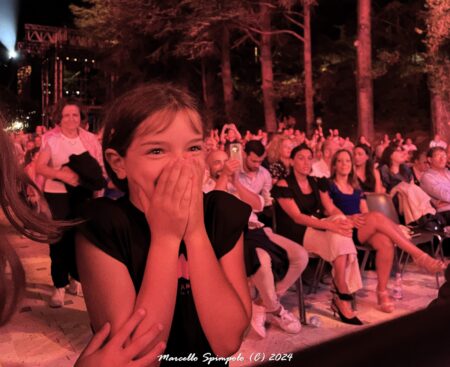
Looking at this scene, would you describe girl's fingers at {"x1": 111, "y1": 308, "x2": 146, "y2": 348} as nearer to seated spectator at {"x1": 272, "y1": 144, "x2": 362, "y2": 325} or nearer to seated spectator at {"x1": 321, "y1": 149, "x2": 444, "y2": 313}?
seated spectator at {"x1": 272, "y1": 144, "x2": 362, "y2": 325}

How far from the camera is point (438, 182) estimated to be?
5695 millimetres

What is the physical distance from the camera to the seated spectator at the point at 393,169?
6.38 meters

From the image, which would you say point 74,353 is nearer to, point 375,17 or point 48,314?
point 48,314

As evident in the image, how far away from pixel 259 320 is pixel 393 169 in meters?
3.80

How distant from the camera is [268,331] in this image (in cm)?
367

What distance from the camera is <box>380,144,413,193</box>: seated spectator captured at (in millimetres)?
6375

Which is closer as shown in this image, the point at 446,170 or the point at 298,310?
the point at 298,310

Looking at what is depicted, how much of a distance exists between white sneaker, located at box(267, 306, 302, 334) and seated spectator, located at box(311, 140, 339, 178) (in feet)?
9.08

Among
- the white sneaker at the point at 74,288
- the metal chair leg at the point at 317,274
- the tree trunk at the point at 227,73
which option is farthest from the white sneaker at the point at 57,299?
the tree trunk at the point at 227,73

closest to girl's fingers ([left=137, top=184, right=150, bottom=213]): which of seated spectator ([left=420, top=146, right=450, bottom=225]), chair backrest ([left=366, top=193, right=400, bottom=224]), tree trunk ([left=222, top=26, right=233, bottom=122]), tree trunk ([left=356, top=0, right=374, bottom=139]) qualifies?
chair backrest ([left=366, top=193, right=400, bottom=224])

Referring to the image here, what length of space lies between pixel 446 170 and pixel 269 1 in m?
12.3

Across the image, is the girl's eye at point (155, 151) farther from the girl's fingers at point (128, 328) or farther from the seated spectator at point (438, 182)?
the seated spectator at point (438, 182)

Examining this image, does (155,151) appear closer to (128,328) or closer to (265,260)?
(128,328)

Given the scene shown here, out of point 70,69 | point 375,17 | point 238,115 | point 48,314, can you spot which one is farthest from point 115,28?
point 70,69
